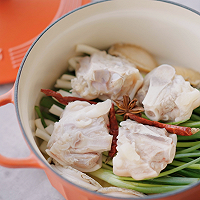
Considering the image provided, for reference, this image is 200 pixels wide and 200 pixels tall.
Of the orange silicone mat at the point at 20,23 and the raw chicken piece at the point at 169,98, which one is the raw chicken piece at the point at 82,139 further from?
the orange silicone mat at the point at 20,23

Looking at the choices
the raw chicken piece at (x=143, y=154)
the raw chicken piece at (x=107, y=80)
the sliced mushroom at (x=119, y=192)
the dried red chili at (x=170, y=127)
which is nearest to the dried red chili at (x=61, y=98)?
the raw chicken piece at (x=107, y=80)

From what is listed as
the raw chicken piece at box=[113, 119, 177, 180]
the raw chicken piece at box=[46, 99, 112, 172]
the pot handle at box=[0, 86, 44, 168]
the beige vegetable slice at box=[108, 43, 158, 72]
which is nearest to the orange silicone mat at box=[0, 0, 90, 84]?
the beige vegetable slice at box=[108, 43, 158, 72]

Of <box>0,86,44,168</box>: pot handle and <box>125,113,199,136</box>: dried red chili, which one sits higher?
<box>125,113,199,136</box>: dried red chili

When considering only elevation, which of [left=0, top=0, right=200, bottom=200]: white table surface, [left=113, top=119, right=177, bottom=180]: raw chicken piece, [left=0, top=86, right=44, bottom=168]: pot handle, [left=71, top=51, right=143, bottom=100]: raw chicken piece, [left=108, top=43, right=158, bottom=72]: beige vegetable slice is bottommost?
[left=0, top=0, right=200, bottom=200]: white table surface

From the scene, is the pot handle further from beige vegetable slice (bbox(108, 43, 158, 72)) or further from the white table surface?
beige vegetable slice (bbox(108, 43, 158, 72))

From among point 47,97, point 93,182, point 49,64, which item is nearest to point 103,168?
Answer: point 93,182

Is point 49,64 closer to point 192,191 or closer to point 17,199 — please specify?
point 17,199
